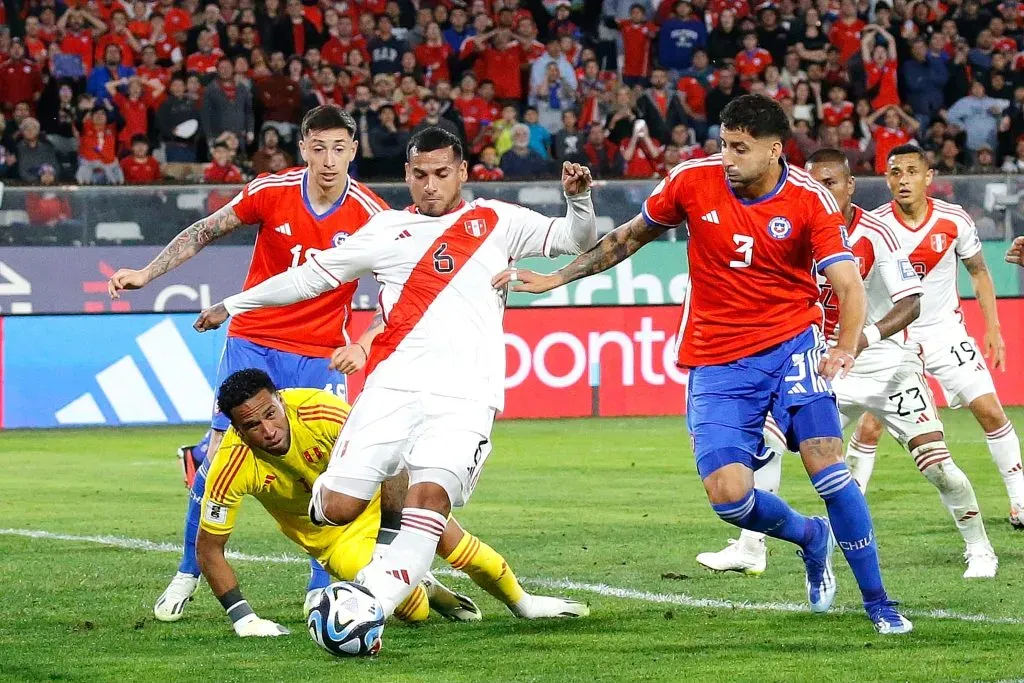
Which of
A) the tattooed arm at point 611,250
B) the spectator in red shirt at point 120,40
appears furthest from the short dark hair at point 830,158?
the spectator in red shirt at point 120,40

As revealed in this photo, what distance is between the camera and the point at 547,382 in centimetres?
1792

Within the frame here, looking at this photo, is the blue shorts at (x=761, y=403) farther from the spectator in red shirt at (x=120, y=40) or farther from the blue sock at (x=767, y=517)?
the spectator in red shirt at (x=120, y=40)

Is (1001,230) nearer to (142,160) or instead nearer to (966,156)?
(966,156)

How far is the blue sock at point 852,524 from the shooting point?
21.7ft

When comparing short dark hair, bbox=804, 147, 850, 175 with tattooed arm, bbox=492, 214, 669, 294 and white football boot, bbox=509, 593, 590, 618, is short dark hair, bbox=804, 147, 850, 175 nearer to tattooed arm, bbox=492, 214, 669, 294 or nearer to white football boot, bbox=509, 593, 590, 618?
tattooed arm, bbox=492, 214, 669, 294

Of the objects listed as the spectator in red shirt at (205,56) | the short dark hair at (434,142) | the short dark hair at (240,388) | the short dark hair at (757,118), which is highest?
the short dark hair at (757,118)

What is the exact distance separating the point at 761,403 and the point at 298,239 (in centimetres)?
237

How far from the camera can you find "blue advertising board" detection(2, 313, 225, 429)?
1694 centimetres

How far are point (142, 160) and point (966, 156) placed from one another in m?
10.4

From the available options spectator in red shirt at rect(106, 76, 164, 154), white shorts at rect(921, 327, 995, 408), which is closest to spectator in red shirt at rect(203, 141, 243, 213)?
spectator in red shirt at rect(106, 76, 164, 154)

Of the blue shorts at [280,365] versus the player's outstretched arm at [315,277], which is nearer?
the player's outstretched arm at [315,277]

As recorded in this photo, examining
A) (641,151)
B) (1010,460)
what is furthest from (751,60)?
(1010,460)

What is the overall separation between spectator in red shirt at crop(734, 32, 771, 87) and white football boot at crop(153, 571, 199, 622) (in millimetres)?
16006

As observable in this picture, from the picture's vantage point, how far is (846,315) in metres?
6.51
